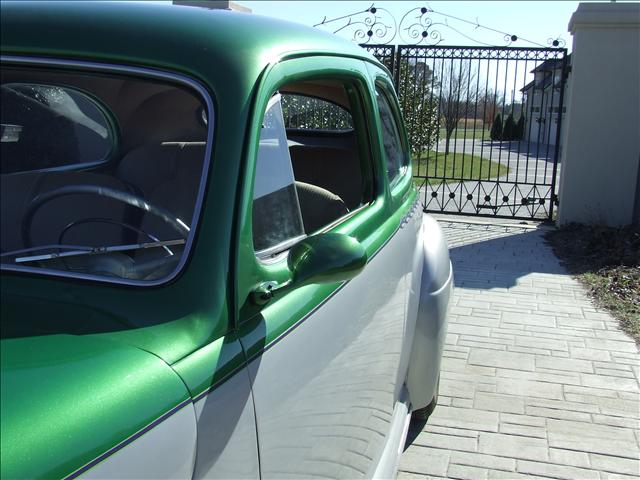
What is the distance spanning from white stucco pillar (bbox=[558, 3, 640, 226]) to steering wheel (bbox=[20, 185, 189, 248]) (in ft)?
28.0

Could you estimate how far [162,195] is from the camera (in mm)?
1888

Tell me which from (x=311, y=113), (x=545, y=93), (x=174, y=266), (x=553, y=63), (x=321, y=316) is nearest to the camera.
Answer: (x=174, y=266)

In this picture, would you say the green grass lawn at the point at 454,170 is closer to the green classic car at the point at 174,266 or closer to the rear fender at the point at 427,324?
the rear fender at the point at 427,324

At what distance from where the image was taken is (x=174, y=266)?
5.15 ft

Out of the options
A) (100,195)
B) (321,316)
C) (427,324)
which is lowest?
(427,324)

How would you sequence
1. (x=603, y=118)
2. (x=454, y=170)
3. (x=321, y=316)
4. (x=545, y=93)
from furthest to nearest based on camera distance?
→ (x=545, y=93)
(x=454, y=170)
(x=603, y=118)
(x=321, y=316)

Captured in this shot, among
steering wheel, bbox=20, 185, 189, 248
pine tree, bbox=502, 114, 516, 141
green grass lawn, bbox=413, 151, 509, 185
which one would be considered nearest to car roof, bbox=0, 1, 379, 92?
steering wheel, bbox=20, 185, 189, 248

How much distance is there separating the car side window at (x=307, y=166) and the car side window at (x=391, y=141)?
0.15m

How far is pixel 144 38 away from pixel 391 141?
179cm

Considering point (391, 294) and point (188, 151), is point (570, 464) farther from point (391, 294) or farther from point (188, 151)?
point (188, 151)

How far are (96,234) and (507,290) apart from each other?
217 inches

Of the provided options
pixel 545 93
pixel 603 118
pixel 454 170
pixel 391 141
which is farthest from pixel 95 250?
pixel 545 93

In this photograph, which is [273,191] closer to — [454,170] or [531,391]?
[531,391]

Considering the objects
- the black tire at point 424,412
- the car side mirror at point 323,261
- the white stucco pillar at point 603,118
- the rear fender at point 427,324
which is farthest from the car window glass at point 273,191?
the white stucco pillar at point 603,118
